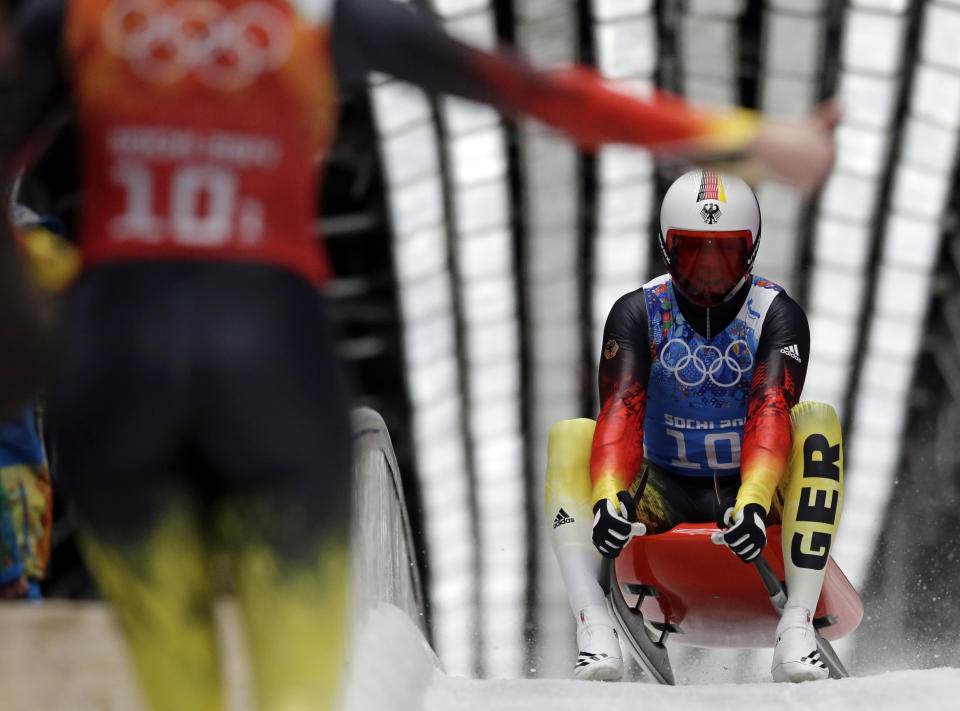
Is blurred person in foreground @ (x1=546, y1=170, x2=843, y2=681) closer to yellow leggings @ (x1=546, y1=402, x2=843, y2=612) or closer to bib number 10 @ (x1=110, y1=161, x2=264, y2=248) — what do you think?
yellow leggings @ (x1=546, y1=402, x2=843, y2=612)

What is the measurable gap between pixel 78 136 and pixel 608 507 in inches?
105

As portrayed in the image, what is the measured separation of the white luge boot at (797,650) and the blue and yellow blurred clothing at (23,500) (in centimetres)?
217

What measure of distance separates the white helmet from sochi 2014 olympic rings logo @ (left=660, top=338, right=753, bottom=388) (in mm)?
160

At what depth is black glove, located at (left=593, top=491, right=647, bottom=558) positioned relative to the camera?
175 inches

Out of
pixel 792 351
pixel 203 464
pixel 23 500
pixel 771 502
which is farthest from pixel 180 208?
pixel 771 502

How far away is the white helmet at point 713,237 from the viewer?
15.1 feet

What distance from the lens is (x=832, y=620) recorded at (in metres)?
4.83

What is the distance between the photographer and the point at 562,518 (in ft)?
15.9

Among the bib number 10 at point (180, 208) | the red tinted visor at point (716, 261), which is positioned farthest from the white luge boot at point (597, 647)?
the bib number 10 at point (180, 208)

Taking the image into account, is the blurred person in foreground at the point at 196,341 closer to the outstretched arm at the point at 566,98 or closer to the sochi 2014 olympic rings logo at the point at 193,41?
the sochi 2014 olympic rings logo at the point at 193,41

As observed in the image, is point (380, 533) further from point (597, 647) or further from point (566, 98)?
point (566, 98)

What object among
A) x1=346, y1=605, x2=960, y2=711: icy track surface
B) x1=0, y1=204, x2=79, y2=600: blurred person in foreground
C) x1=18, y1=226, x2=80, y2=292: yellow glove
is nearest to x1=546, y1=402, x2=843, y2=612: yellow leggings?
x1=346, y1=605, x2=960, y2=711: icy track surface

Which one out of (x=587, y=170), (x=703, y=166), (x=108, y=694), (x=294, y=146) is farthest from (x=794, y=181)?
(x=587, y=170)

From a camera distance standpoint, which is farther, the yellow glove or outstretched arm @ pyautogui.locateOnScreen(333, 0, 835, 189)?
outstretched arm @ pyautogui.locateOnScreen(333, 0, 835, 189)
